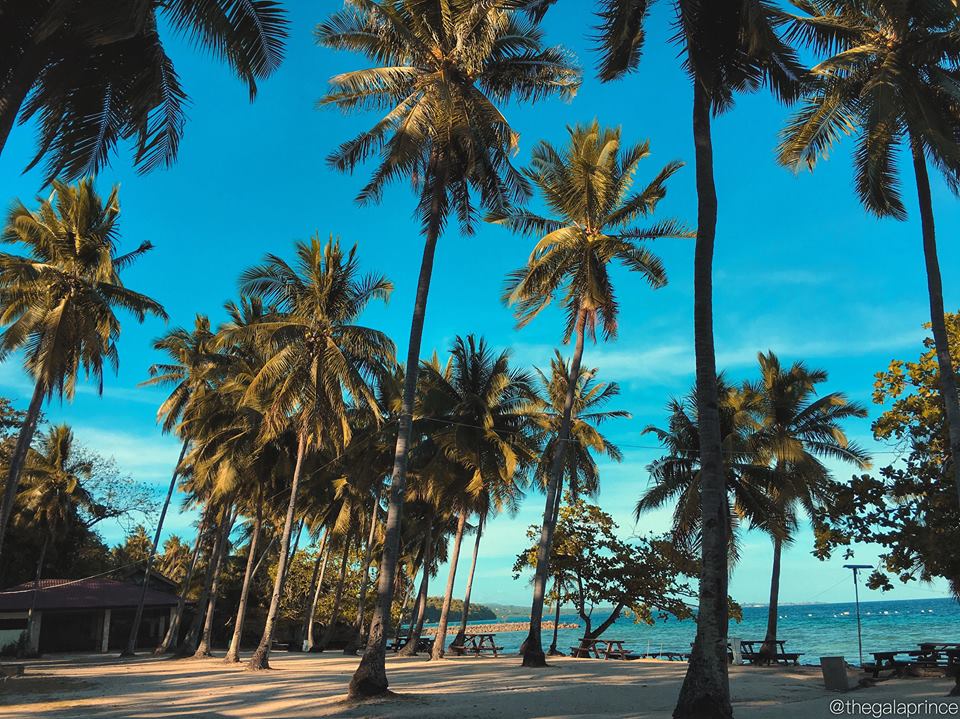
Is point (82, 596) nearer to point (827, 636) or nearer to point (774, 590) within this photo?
point (774, 590)

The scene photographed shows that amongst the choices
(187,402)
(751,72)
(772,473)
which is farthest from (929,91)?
(187,402)

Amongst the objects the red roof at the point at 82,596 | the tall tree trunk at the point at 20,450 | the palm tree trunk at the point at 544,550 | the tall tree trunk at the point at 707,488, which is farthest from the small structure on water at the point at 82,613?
the tall tree trunk at the point at 707,488

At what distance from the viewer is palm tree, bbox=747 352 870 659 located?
2442 centimetres

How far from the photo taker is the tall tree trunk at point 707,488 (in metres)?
8.52

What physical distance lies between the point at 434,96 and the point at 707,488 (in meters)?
10.3

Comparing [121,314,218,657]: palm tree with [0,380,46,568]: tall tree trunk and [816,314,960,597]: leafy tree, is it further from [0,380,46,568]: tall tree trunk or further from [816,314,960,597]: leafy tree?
[816,314,960,597]: leafy tree

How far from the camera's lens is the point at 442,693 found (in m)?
14.0

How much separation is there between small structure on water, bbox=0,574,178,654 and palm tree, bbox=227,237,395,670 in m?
17.3

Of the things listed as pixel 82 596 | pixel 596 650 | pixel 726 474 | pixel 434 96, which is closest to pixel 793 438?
pixel 726 474

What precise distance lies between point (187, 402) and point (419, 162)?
20314 mm

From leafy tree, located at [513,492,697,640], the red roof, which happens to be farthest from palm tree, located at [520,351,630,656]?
the red roof

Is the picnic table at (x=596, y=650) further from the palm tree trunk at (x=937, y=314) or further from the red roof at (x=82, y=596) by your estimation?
the red roof at (x=82, y=596)

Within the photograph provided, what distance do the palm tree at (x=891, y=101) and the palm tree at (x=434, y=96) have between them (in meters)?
5.59

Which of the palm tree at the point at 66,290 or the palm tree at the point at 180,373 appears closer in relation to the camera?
the palm tree at the point at 66,290
